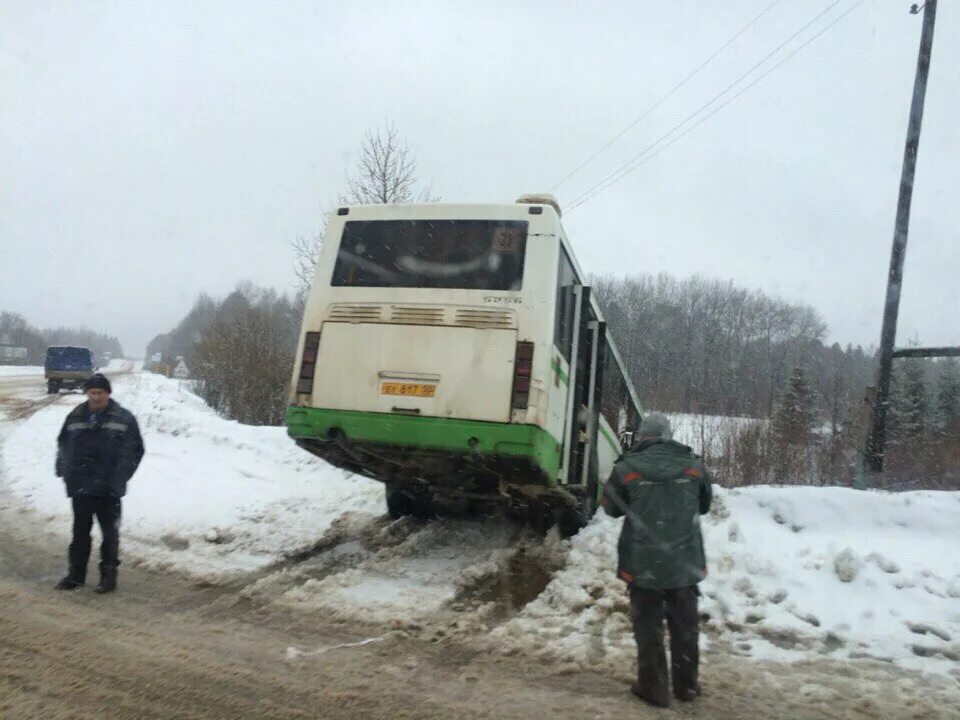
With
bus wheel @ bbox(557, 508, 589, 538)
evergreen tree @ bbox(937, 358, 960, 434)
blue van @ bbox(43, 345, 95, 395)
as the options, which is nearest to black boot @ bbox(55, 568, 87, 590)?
bus wheel @ bbox(557, 508, 589, 538)

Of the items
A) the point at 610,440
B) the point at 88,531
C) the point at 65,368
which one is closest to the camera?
the point at 88,531

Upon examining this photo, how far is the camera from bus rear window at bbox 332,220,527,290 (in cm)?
770

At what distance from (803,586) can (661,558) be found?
3.01m

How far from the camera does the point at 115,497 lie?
258 inches

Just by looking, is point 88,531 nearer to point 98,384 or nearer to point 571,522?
point 98,384

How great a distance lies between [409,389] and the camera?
24.5 feet

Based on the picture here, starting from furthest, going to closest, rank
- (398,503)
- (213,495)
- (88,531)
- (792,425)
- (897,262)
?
1. (792,425)
2. (897,262)
3. (213,495)
4. (398,503)
5. (88,531)

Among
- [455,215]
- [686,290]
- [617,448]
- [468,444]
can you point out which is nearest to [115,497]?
[468,444]

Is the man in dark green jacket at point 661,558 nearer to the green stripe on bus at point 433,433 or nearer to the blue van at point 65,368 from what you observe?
the green stripe on bus at point 433,433

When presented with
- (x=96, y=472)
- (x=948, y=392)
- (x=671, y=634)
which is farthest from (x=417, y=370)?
(x=948, y=392)

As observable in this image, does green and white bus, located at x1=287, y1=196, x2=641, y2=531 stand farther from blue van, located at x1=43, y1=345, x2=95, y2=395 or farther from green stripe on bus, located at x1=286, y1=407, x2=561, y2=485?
blue van, located at x1=43, y1=345, x2=95, y2=395

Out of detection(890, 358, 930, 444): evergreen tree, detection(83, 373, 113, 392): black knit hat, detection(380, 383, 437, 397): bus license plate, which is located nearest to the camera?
detection(83, 373, 113, 392): black knit hat

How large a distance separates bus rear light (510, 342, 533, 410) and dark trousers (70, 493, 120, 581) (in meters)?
3.63

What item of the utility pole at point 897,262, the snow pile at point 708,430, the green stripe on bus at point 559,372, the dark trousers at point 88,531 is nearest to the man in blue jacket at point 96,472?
the dark trousers at point 88,531
